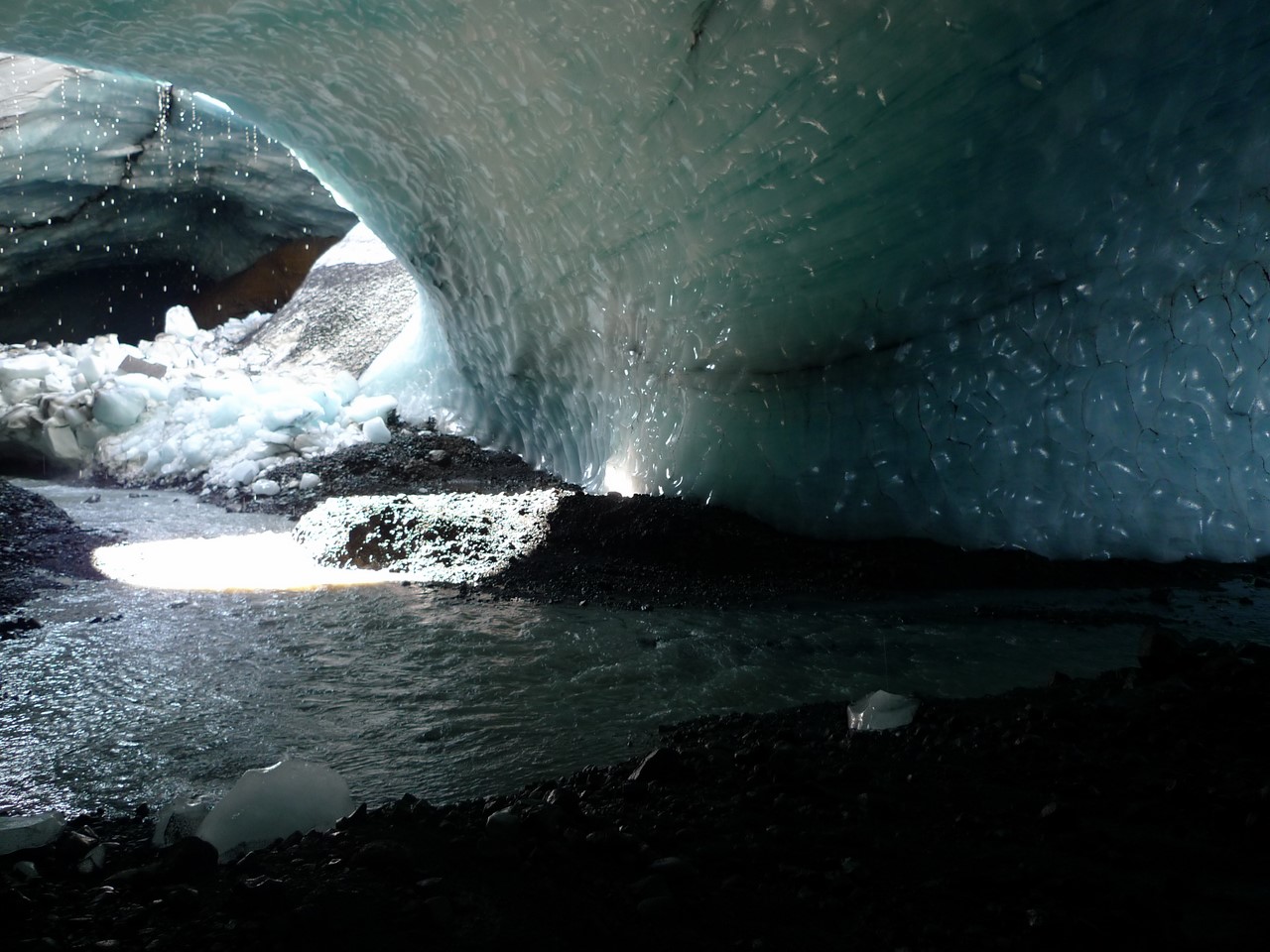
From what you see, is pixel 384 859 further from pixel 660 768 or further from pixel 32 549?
pixel 32 549

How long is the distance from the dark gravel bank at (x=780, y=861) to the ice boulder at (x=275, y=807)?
0.06 m

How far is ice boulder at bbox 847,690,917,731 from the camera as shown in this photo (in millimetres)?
1735

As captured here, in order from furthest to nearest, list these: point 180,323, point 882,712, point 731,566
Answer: point 180,323
point 731,566
point 882,712

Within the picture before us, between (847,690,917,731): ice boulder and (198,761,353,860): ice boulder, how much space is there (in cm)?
93

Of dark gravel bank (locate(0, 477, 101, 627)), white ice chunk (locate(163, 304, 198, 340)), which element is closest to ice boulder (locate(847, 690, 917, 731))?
dark gravel bank (locate(0, 477, 101, 627))

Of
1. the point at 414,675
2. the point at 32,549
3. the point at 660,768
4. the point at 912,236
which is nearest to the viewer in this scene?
the point at 660,768

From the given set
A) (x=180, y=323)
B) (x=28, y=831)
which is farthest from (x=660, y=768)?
(x=180, y=323)

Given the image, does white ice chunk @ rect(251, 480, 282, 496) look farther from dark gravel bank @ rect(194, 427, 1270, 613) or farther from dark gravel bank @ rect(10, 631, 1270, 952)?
dark gravel bank @ rect(10, 631, 1270, 952)

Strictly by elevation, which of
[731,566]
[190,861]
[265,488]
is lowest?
[190,861]

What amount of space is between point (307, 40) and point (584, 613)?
3.00m

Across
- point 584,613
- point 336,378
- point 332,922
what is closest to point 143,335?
point 336,378

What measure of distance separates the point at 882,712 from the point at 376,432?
15.8 feet

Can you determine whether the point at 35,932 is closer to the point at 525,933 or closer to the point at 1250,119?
the point at 525,933

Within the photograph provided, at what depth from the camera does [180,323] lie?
879cm
